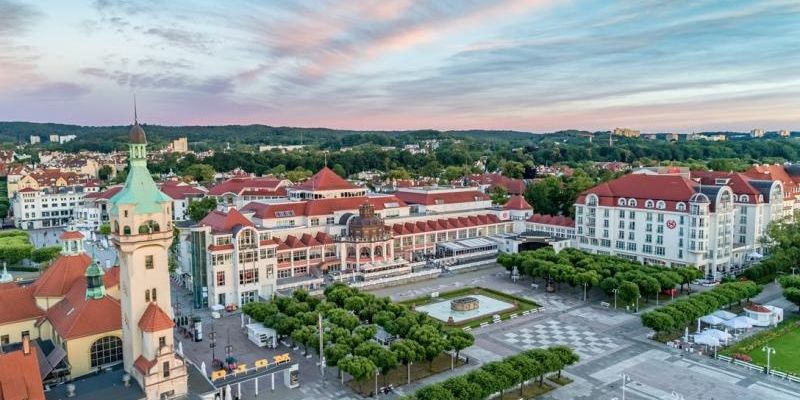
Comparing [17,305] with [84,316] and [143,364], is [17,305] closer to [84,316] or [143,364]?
[84,316]

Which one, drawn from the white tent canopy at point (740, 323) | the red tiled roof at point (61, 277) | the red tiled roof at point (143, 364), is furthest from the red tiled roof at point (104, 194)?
the white tent canopy at point (740, 323)

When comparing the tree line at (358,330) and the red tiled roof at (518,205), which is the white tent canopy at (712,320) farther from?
the red tiled roof at (518,205)

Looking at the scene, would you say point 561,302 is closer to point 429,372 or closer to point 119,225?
point 429,372

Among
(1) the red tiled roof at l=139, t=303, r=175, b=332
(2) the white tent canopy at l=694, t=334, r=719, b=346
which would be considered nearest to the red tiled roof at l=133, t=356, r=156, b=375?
(1) the red tiled roof at l=139, t=303, r=175, b=332

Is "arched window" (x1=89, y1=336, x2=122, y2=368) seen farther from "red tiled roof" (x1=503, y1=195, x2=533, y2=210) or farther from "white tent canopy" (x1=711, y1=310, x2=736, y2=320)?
"red tiled roof" (x1=503, y1=195, x2=533, y2=210)

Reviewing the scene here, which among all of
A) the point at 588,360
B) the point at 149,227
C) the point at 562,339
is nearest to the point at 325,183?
the point at 562,339
